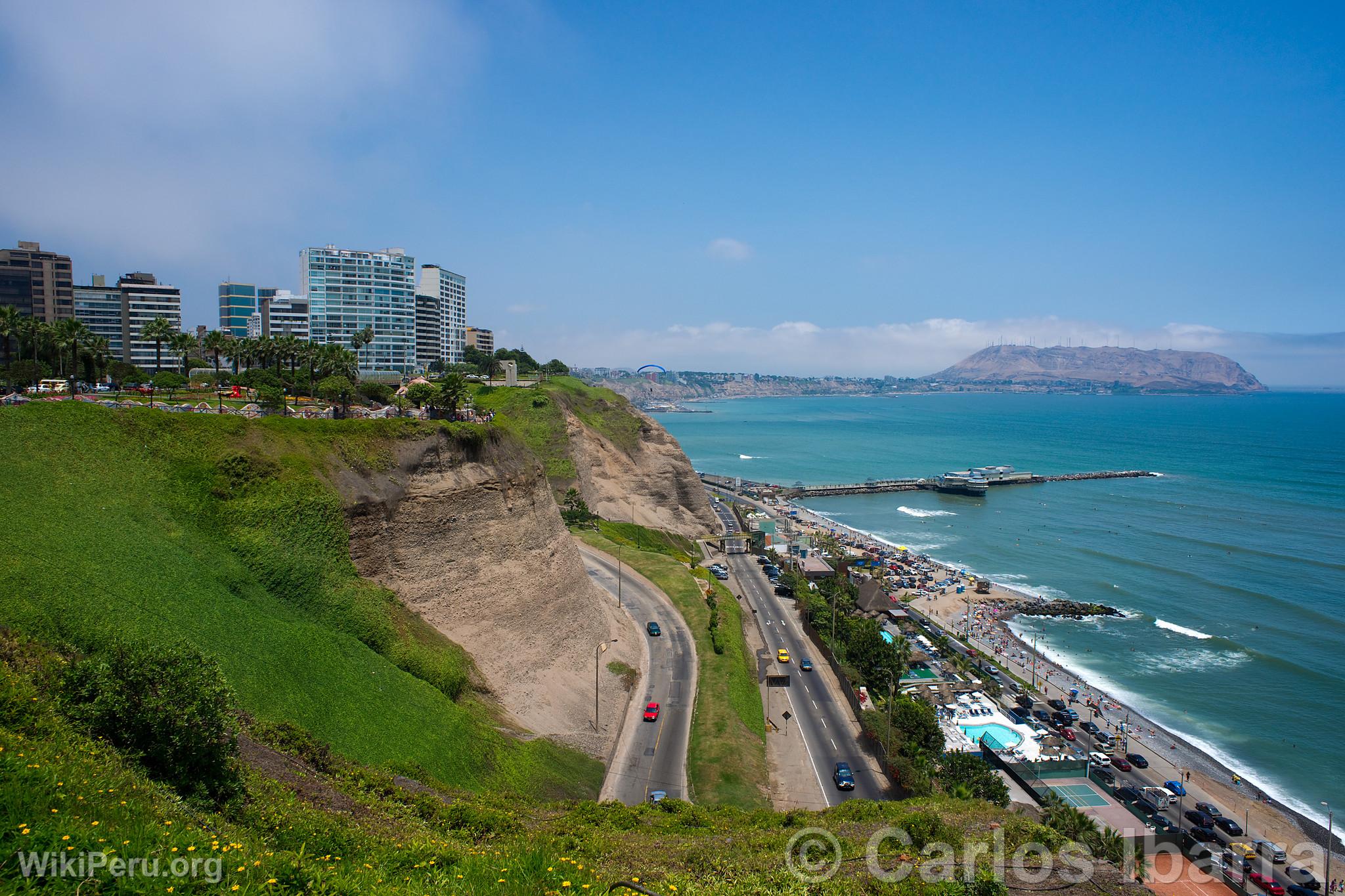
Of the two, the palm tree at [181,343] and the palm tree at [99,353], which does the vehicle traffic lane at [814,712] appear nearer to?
the palm tree at [181,343]

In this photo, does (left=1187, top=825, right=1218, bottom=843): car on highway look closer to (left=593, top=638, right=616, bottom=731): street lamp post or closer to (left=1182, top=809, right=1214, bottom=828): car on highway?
(left=1182, top=809, right=1214, bottom=828): car on highway

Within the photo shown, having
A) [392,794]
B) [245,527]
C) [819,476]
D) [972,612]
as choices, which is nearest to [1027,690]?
[972,612]

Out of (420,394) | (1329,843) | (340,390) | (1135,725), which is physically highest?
(340,390)

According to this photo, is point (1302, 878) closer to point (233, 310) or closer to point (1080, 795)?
point (1080, 795)

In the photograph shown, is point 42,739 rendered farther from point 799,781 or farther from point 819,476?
point 819,476

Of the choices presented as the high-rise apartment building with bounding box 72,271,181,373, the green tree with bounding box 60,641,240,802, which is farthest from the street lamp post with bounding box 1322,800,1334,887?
the high-rise apartment building with bounding box 72,271,181,373

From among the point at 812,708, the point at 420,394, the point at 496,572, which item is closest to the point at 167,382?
the point at 420,394
